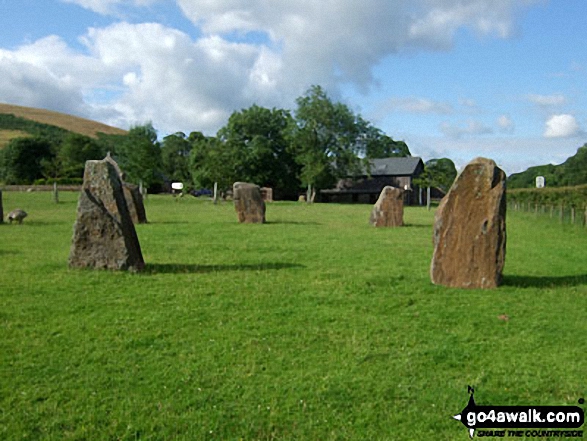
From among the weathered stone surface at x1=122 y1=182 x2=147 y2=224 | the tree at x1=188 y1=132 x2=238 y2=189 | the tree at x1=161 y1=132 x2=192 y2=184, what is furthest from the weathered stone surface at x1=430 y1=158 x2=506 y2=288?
the tree at x1=161 y1=132 x2=192 y2=184

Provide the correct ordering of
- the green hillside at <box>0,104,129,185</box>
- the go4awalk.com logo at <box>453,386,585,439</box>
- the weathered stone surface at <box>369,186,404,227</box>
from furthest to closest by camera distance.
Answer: the green hillside at <box>0,104,129,185</box>
the weathered stone surface at <box>369,186,404,227</box>
the go4awalk.com logo at <box>453,386,585,439</box>

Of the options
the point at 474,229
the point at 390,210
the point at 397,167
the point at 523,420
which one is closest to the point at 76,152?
the point at 397,167

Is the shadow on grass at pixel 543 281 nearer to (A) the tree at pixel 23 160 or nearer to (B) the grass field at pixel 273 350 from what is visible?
(B) the grass field at pixel 273 350

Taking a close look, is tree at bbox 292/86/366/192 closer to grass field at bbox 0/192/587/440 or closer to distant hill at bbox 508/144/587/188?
distant hill at bbox 508/144/587/188

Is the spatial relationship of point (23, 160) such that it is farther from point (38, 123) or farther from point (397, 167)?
point (397, 167)

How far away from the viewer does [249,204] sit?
21.8 m

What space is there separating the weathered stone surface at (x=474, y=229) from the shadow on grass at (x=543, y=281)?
0.74 metres

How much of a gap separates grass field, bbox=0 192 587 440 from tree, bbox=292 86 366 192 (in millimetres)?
50957

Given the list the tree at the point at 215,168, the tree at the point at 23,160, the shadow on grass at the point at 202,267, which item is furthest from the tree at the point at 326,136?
the shadow on grass at the point at 202,267

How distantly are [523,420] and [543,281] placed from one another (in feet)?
19.7

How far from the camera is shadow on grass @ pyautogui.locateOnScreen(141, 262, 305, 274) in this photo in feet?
32.3

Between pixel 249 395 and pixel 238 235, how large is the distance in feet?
40.3

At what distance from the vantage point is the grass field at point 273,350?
403 centimetres

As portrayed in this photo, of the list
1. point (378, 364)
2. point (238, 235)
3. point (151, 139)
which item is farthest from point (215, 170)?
point (378, 364)
